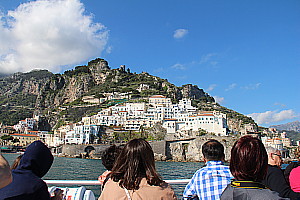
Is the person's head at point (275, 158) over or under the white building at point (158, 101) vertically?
under

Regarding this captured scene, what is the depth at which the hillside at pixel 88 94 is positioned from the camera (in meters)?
82.1

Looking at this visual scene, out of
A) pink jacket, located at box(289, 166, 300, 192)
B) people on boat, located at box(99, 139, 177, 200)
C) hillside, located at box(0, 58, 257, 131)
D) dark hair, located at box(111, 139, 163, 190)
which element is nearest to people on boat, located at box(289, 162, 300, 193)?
pink jacket, located at box(289, 166, 300, 192)

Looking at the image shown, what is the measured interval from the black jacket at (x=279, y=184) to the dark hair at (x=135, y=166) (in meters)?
1.36

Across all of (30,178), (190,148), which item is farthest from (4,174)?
(190,148)

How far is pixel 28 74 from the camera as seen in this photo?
176125 millimetres

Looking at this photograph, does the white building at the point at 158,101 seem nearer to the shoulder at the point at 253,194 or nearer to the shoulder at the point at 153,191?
the shoulder at the point at 153,191

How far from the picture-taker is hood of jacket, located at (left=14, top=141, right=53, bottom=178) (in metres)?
1.98

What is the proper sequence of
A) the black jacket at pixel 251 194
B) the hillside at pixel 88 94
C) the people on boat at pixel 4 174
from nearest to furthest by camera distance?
the people on boat at pixel 4 174 < the black jacket at pixel 251 194 < the hillside at pixel 88 94

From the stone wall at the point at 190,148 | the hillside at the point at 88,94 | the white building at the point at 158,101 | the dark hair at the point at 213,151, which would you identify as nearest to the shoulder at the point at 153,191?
the dark hair at the point at 213,151

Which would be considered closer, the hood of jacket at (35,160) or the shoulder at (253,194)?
the shoulder at (253,194)

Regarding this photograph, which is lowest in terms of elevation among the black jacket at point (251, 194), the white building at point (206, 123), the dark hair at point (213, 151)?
the black jacket at point (251, 194)

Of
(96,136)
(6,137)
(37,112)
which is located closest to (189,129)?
(96,136)

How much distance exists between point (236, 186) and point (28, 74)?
A: 198016 millimetres

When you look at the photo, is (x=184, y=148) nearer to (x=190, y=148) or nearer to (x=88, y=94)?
(x=190, y=148)
